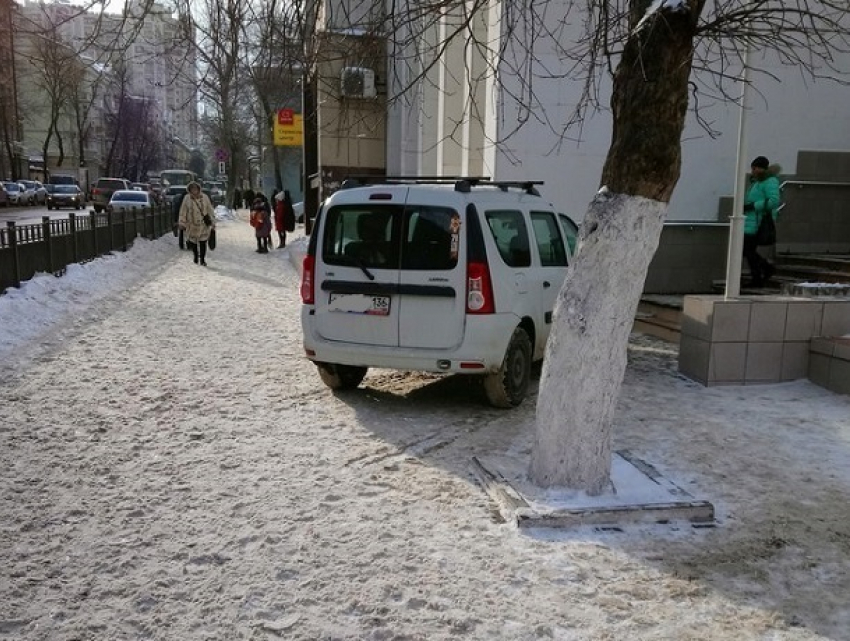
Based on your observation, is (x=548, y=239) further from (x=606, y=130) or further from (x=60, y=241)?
(x=60, y=241)

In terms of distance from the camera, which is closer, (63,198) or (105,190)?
(105,190)

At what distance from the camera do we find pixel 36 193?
49.2 metres

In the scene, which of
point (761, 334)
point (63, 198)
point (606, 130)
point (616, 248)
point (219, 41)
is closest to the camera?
point (616, 248)

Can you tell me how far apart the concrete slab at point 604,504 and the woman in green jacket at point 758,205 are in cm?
608

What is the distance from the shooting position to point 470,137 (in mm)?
12820

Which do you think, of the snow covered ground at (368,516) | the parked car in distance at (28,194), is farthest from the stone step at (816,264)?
the parked car in distance at (28,194)

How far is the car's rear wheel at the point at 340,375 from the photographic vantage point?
662 cm

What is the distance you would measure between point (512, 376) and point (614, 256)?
2349mm

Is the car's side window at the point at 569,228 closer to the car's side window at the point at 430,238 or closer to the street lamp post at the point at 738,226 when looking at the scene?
the street lamp post at the point at 738,226

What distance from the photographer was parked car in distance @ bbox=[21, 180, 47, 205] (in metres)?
48.4

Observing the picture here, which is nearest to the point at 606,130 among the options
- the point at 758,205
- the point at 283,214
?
the point at 758,205

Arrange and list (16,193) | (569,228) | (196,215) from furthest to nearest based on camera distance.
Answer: (16,193) < (196,215) < (569,228)

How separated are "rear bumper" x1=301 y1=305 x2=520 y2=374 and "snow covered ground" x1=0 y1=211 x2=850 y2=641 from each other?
434 mm

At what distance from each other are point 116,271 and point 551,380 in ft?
39.8
